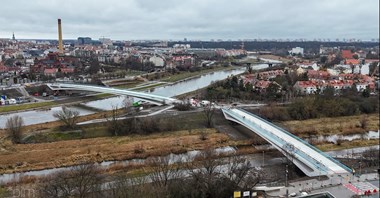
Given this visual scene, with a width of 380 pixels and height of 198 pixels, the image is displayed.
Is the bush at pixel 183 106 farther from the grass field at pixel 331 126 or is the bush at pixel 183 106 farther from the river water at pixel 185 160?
the river water at pixel 185 160

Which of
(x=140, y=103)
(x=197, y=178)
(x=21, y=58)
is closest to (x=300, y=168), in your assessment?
(x=197, y=178)

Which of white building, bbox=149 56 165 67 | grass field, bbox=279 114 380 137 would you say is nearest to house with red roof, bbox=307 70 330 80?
grass field, bbox=279 114 380 137

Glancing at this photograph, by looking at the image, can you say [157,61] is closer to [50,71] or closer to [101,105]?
[50,71]

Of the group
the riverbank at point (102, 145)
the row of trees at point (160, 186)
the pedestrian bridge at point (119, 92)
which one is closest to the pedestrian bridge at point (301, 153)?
the riverbank at point (102, 145)

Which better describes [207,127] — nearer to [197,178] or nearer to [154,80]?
[197,178]

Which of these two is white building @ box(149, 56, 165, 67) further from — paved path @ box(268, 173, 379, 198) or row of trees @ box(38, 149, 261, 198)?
paved path @ box(268, 173, 379, 198)

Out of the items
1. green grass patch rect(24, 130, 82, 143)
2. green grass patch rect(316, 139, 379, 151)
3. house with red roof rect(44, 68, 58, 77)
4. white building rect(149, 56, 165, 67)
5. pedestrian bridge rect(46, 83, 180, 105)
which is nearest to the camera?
green grass patch rect(316, 139, 379, 151)

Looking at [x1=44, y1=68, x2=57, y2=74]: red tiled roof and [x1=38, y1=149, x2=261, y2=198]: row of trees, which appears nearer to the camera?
[x1=38, y1=149, x2=261, y2=198]: row of trees

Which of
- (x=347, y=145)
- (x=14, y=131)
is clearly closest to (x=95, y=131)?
(x=14, y=131)
